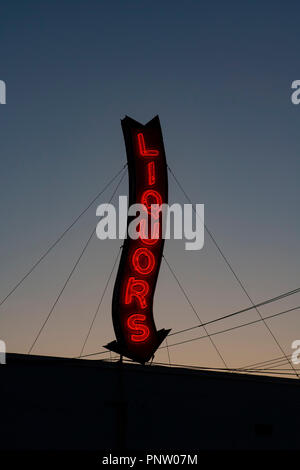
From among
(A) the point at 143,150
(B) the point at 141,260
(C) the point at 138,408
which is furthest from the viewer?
(A) the point at 143,150

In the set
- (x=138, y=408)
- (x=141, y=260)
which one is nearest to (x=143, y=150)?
(x=141, y=260)

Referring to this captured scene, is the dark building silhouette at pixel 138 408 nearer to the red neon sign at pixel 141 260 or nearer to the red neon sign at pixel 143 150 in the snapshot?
the red neon sign at pixel 141 260

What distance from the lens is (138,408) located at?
974 inches

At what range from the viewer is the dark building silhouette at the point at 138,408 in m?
22.3

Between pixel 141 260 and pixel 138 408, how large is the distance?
21.3ft

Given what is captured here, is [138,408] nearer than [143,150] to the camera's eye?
Yes

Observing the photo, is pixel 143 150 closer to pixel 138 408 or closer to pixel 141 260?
pixel 141 260

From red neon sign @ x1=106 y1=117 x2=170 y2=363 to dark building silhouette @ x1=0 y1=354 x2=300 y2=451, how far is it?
178 cm

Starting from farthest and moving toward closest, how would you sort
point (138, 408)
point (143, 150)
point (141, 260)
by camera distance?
point (143, 150)
point (138, 408)
point (141, 260)

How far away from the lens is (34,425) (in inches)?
875

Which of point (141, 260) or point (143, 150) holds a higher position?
point (143, 150)

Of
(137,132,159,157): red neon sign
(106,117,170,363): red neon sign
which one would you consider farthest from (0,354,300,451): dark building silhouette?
(137,132,159,157): red neon sign

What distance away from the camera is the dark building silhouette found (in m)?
22.3

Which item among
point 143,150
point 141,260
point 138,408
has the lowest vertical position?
point 138,408
